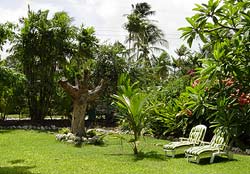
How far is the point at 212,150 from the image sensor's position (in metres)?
10.1

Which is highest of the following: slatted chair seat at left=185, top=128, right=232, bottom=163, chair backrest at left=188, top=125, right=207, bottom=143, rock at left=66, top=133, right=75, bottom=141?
chair backrest at left=188, top=125, right=207, bottom=143

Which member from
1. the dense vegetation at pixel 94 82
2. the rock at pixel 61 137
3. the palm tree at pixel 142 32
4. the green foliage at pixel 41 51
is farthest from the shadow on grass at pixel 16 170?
the palm tree at pixel 142 32

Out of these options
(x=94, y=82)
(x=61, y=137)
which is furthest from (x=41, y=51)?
(x=61, y=137)

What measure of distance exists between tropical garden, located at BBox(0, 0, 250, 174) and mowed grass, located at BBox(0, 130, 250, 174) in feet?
0.09

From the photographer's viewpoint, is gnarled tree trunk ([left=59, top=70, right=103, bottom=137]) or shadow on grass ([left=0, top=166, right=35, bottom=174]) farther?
gnarled tree trunk ([left=59, top=70, right=103, bottom=137])

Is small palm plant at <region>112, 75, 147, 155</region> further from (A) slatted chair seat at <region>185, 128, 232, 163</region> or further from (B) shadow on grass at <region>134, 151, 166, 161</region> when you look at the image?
(A) slatted chair seat at <region>185, 128, 232, 163</region>

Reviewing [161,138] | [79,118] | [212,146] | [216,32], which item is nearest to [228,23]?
[216,32]

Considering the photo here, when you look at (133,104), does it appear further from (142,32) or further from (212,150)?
(142,32)

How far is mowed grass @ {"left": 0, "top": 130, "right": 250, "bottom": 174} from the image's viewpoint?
8.84 metres

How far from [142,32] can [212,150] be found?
28.6 m

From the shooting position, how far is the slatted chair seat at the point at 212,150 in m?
9.80

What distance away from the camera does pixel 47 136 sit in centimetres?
1512

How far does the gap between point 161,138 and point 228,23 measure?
1141 cm

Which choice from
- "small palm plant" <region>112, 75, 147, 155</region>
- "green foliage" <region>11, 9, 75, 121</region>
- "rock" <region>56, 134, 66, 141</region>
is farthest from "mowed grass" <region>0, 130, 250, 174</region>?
"green foliage" <region>11, 9, 75, 121</region>
